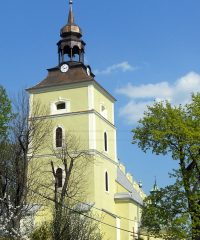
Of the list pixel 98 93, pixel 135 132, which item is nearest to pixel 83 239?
pixel 135 132

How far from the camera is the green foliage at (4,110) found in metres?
32.4

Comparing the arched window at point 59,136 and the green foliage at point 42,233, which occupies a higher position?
the arched window at point 59,136

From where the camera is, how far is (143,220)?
1144 inches

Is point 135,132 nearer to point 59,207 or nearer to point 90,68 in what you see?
point 59,207

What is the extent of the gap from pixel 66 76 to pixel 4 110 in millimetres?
12030

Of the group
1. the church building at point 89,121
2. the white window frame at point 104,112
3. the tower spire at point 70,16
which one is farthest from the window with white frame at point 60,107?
the tower spire at point 70,16

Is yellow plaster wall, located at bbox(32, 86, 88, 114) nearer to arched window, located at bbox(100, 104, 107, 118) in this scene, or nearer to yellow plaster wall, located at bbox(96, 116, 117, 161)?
yellow plaster wall, located at bbox(96, 116, 117, 161)

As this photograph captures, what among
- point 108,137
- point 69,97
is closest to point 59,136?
point 69,97

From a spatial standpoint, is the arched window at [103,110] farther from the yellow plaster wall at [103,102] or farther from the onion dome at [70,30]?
the onion dome at [70,30]

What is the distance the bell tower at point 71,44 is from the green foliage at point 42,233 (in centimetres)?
2086

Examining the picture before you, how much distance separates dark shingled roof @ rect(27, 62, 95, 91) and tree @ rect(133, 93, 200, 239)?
15.6 metres

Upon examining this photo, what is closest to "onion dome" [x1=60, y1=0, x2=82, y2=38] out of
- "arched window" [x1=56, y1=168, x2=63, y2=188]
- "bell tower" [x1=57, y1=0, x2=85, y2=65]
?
"bell tower" [x1=57, y1=0, x2=85, y2=65]

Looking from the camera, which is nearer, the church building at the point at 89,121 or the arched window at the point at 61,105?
the church building at the point at 89,121

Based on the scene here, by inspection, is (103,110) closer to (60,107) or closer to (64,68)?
(60,107)
